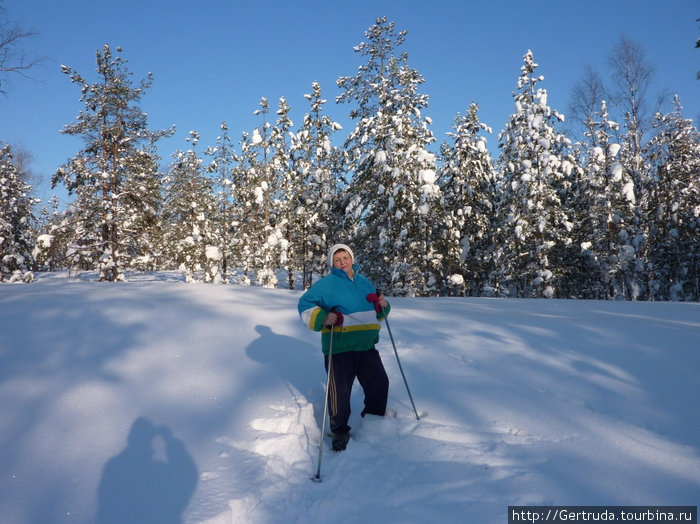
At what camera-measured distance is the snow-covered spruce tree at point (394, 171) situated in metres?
17.8

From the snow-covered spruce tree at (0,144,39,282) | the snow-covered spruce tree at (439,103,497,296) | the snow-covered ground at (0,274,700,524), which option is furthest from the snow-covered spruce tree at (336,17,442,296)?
the snow-covered spruce tree at (0,144,39,282)

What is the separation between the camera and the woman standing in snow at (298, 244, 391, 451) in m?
3.98

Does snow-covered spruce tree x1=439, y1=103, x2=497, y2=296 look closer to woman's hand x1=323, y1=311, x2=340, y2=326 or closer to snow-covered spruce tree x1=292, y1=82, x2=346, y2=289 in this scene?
snow-covered spruce tree x1=292, y1=82, x2=346, y2=289

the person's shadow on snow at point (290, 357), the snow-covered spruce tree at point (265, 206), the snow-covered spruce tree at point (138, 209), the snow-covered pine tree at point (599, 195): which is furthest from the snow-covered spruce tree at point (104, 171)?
the snow-covered pine tree at point (599, 195)

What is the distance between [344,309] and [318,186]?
62.3 ft

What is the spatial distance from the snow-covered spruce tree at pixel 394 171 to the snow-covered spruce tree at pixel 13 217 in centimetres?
2104

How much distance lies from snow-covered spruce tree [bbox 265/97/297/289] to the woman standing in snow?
1880 cm

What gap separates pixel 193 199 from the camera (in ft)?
95.5

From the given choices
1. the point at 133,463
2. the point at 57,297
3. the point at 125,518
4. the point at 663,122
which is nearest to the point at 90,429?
the point at 133,463

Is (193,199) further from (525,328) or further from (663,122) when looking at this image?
(663,122)

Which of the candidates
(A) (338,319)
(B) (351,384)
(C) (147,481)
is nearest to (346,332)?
(A) (338,319)

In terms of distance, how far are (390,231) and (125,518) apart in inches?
639

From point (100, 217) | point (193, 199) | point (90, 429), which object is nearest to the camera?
point (90, 429)

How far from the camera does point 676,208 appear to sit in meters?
22.7
